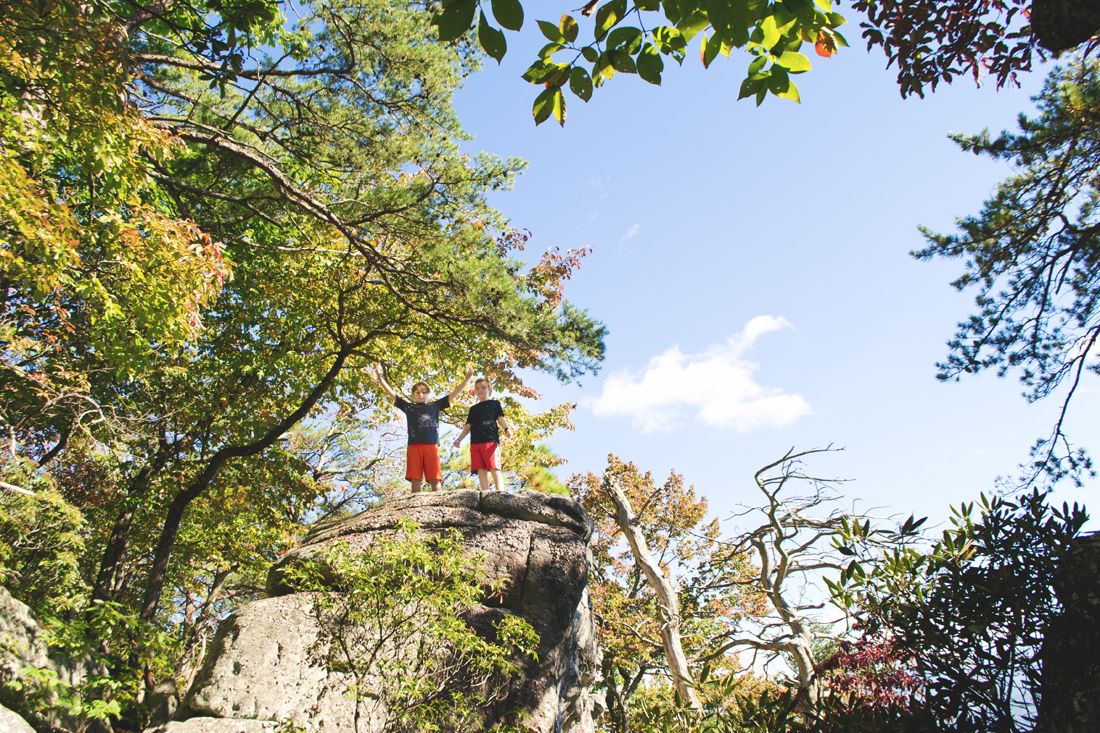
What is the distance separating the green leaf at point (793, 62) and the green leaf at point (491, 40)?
1026 millimetres

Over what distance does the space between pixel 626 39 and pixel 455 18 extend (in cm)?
68

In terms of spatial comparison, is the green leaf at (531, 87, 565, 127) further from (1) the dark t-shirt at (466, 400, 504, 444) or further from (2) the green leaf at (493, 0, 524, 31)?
(1) the dark t-shirt at (466, 400, 504, 444)

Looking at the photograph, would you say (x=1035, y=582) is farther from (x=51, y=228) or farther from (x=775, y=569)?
(x=775, y=569)

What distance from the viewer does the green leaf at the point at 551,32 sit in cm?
191

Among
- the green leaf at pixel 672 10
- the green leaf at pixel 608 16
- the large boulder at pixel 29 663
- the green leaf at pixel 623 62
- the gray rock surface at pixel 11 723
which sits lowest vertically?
the gray rock surface at pixel 11 723

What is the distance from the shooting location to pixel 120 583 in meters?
11.3

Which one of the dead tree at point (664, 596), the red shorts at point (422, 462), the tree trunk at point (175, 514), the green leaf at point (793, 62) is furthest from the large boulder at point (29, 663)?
the dead tree at point (664, 596)

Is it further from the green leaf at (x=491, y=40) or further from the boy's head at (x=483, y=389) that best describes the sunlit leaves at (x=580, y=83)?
the boy's head at (x=483, y=389)

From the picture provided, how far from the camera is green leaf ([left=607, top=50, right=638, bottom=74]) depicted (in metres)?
2.09

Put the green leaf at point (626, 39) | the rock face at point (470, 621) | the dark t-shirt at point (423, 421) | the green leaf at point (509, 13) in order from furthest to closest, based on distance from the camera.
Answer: the dark t-shirt at point (423, 421) < the rock face at point (470, 621) < the green leaf at point (626, 39) < the green leaf at point (509, 13)

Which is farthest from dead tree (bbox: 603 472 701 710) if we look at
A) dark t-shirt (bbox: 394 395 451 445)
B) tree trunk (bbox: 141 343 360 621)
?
tree trunk (bbox: 141 343 360 621)

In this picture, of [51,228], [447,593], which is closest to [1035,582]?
[447,593]

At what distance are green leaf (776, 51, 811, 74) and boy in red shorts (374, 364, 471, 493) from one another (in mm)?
5461

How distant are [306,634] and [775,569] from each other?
6.91 meters
